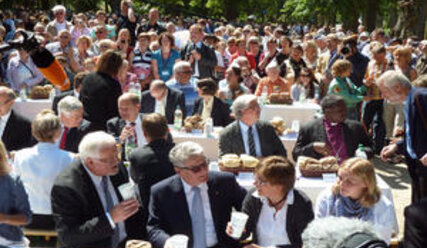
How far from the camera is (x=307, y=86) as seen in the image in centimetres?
807

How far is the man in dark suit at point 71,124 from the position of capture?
4965 mm

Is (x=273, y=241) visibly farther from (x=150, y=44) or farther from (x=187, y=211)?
(x=150, y=44)

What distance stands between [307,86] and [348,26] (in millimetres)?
17705

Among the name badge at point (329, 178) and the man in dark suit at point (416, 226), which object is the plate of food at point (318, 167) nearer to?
the name badge at point (329, 178)

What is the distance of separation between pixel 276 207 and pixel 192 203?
58cm

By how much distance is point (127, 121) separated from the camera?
5301 millimetres

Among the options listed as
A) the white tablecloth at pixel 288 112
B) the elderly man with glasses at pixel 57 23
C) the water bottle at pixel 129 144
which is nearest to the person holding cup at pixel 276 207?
the water bottle at pixel 129 144

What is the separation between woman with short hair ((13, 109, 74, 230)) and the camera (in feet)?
13.1

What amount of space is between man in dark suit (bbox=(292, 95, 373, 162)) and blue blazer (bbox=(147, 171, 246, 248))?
176 centimetres

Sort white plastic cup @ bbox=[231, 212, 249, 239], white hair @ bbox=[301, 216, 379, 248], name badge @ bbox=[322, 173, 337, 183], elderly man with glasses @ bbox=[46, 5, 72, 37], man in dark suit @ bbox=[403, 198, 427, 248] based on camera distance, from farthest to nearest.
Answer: elderly man with glasses @ bbox=[46, 5, 72, 37], name badge @ bbox=[322, 173, 337, 183], white plastic cup @ bbox=[231, 212, 249, 239], man in dark suit @ bbox=[403, 198, 427, 248], white hair @ bbox=[301, 216, 379, 248]

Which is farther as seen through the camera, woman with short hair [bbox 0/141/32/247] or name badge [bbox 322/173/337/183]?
name badge [bbox 322/173/337/183]

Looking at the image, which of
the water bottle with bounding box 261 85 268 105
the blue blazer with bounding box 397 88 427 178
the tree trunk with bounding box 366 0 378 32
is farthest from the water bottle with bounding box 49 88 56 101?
the tree trunk with bounding box 366 0 378 32

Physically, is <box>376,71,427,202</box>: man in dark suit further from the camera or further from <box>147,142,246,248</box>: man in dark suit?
the camera

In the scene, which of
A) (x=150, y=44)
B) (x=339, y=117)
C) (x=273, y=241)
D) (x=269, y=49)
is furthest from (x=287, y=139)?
(x=150, y=44)
